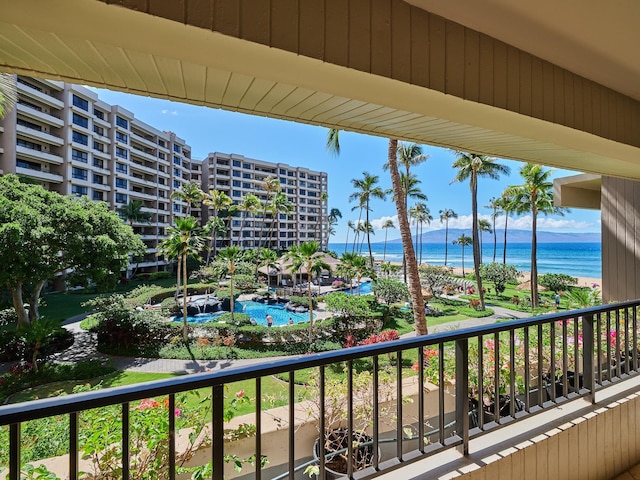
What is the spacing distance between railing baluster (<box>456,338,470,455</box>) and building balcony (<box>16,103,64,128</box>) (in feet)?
93.3

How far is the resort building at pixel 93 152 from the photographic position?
2133 centimetres

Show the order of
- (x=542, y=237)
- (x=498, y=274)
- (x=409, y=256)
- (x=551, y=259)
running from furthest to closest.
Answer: (x=542, y=237), (x=551, y=259), (x=498, y=274), (x=409, y=256)

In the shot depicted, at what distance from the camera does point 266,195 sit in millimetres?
42875

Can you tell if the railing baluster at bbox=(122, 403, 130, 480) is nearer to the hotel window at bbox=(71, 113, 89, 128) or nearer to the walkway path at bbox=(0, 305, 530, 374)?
the walkway path at bbox=(0, 305, 530, 374)

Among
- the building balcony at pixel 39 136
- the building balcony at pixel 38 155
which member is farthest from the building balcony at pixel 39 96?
the building balcony at pixel 38 155

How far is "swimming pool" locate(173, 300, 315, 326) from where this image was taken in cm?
1709

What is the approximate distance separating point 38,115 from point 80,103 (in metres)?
4.00

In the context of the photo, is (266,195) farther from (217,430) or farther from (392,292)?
(217,430)

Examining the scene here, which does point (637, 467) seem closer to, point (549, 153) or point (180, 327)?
point (549, 153)

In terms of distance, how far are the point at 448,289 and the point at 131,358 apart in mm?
19892

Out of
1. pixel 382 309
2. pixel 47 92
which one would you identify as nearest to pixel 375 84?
pixel 382 309

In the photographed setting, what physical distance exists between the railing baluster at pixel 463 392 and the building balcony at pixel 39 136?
28.5m

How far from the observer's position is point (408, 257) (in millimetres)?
8766

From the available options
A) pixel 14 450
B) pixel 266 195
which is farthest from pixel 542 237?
pixel 14 450
